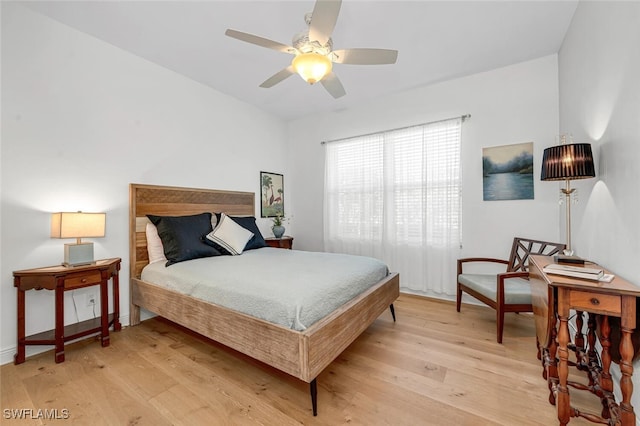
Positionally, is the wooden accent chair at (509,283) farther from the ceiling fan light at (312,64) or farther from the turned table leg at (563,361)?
the ceiling fan light at (312,64)

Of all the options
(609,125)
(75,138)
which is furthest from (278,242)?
(609,125)

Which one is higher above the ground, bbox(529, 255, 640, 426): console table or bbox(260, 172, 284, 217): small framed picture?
bbox(260, 172, 284, 217): small framed picture

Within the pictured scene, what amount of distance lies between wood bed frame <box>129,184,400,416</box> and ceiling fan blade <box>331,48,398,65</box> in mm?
1849

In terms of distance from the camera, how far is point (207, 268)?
90.5 inches

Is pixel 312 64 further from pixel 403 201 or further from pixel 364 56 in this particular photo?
pixel 403 201

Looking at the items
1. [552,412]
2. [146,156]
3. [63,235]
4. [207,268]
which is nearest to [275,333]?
[207,268]

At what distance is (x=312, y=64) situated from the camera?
1.80m

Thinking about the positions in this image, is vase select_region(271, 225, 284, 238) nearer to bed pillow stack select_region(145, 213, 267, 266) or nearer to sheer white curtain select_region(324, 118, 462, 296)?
sheer white curtain select_region(324, 118, 462, 296)

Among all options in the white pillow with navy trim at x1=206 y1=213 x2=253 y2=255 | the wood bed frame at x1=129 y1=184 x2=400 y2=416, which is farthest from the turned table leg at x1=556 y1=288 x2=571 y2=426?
the white pillow with navy trim at x1=206 y1=213 x2=253 y2=255

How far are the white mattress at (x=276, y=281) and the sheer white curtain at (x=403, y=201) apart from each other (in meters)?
1.08

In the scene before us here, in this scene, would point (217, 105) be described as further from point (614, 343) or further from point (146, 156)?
point (614, 343)

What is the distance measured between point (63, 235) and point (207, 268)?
3.65 feet

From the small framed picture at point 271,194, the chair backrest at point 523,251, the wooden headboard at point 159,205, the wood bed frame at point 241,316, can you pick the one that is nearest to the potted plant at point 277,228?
the small framed picture at point 271,194

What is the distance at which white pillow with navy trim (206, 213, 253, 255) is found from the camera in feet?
9.59
